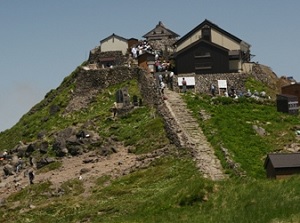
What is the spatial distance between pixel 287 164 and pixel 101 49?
48.2 metres

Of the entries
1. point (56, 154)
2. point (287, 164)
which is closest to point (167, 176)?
point (287, 164)

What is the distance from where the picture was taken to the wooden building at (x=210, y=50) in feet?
296

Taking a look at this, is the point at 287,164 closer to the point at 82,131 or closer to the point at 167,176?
the point at 167,176

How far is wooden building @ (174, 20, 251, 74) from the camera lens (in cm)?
9025

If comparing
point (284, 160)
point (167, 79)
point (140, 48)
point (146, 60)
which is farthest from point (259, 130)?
point (140, 48)

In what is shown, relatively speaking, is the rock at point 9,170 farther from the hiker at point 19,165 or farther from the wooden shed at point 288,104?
the wooden shed at point 288,104

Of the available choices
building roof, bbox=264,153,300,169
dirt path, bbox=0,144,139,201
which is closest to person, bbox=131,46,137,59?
dirt path, bbox=0,144,139,201

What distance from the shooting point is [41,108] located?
3885 inches

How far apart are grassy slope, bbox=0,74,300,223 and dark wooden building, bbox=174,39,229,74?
34.4 ft

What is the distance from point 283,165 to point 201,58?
3595 cm

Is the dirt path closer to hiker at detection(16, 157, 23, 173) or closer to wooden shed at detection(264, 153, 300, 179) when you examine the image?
hiker at detection(16, 157, 23, 173)

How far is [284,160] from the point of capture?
56.1 metres

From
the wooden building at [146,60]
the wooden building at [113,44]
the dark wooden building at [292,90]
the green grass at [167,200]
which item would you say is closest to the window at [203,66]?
the wooden building at [146,60]

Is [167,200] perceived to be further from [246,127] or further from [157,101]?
[157,101]
